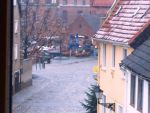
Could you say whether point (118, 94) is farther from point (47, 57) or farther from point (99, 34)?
point (47, 57)

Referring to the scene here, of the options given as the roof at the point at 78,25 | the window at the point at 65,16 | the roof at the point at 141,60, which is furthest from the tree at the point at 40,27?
the roof at the point at 78,25

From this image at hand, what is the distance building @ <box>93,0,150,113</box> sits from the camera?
302cm

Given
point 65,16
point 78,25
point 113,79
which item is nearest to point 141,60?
point 113,79

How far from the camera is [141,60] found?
248 cm

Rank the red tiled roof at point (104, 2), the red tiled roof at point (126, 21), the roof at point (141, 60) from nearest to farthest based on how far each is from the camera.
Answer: the roof at point (141, 60) → the red tiled roof at point (126, 21) → the red tiled roof at point (104, 2)

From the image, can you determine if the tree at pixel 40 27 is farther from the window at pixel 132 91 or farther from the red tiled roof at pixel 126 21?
the window at pixel 132 91

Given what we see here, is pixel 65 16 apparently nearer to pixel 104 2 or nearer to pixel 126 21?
pixel 104 2

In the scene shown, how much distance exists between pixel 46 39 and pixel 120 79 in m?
3.02

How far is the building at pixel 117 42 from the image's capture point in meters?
3.02

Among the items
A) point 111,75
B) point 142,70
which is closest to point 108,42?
point 111,75

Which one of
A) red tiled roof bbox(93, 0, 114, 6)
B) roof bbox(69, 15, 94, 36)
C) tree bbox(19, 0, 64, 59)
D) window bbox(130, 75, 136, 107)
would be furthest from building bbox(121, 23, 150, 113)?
roof bbox(69, 15, 94, 36)

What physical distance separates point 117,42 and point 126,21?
0.16 m

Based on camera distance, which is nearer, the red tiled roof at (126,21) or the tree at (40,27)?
the red tiled roof at (126,21)

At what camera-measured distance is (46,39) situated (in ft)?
20.0
